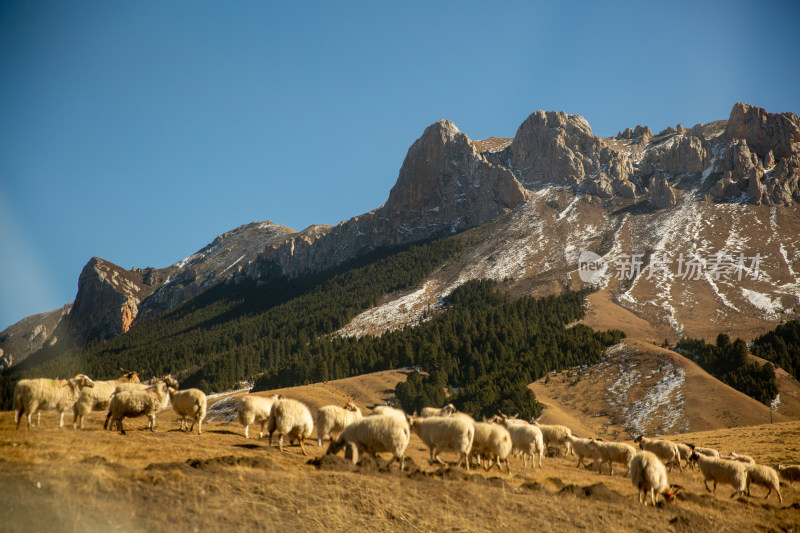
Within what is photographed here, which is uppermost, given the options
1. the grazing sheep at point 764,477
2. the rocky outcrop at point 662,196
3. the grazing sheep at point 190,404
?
the rocky outcrop at point 662,196

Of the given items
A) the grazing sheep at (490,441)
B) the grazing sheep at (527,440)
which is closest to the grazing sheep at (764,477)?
the grazing sheep at (527,440)

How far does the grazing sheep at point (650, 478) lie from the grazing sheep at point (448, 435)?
6.50 metres

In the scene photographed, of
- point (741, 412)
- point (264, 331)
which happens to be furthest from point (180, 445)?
point (264, 331)

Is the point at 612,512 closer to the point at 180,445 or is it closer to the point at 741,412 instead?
the point at 180,445

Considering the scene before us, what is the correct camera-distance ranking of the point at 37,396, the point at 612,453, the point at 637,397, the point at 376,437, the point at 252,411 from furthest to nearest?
1. the point at 637,397
2. the point at 612,453
3. the point at 252,411
4. the point at 37,396
5. the point at 376,437

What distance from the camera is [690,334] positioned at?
353 feet

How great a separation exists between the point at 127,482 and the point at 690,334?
118m

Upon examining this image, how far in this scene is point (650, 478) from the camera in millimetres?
19062

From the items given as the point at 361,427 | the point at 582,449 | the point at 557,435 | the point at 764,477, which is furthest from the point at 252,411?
the point at 764,477

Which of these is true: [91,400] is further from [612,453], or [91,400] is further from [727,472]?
[727,472]

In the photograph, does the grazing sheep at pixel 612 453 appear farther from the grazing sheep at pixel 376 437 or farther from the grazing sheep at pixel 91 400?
the grazing sheep at pixel 91 400

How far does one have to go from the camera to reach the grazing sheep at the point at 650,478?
19109 millimetres

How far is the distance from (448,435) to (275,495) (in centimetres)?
783

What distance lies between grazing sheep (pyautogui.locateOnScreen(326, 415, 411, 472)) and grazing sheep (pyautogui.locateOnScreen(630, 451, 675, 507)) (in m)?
9.23
